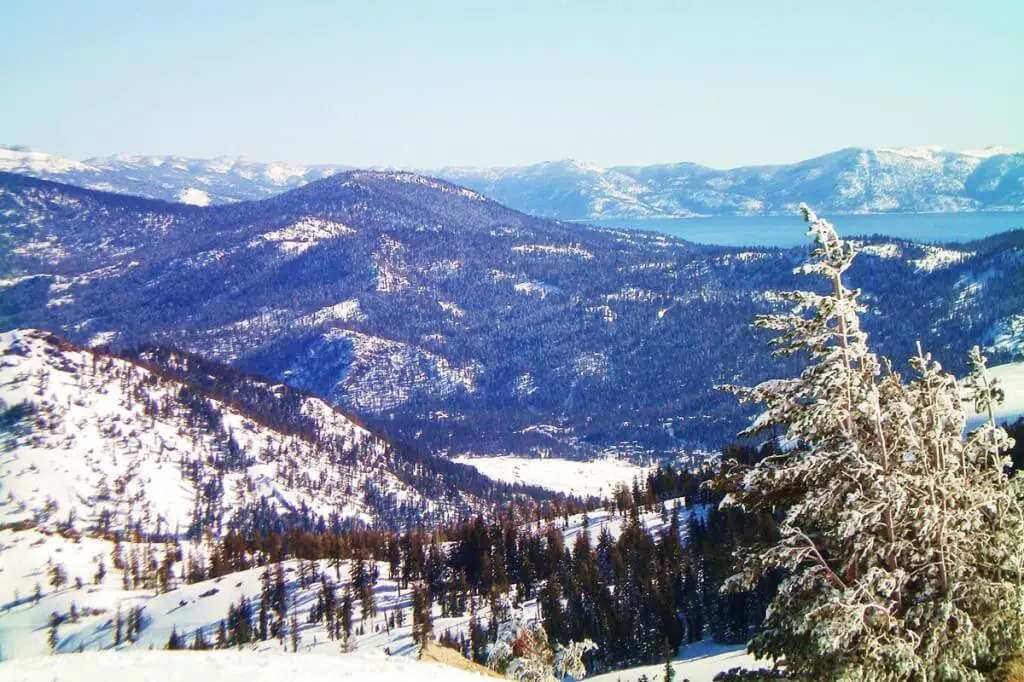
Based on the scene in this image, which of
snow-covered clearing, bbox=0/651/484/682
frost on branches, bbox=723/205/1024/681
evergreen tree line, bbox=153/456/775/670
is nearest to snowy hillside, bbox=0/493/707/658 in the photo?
evergreen tree line, bbox=153/456/775/670

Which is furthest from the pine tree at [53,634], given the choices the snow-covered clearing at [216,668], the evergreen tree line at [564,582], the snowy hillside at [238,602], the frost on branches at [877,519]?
the frost on branches at [877,519]

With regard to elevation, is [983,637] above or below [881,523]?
below

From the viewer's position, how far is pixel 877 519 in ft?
A: 79.8

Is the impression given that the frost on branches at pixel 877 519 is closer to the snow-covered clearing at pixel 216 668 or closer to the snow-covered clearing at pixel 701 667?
the snow-covered clearing at pixel 216 668

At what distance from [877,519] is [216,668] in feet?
76.1

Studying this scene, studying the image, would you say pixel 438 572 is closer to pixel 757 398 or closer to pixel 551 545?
pixel 551 545

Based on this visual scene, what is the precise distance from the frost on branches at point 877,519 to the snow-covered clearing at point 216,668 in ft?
43.3

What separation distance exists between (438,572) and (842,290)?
514 ft

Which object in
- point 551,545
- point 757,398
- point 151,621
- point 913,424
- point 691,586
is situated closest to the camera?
point 913,424

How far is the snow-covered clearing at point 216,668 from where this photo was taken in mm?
28953

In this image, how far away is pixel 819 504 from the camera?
2523 cm

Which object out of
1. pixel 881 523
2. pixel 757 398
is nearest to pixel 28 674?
pixel 757 398

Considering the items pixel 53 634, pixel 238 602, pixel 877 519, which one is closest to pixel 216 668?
pixel 877 519

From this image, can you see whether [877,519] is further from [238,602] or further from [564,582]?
[238,602]
